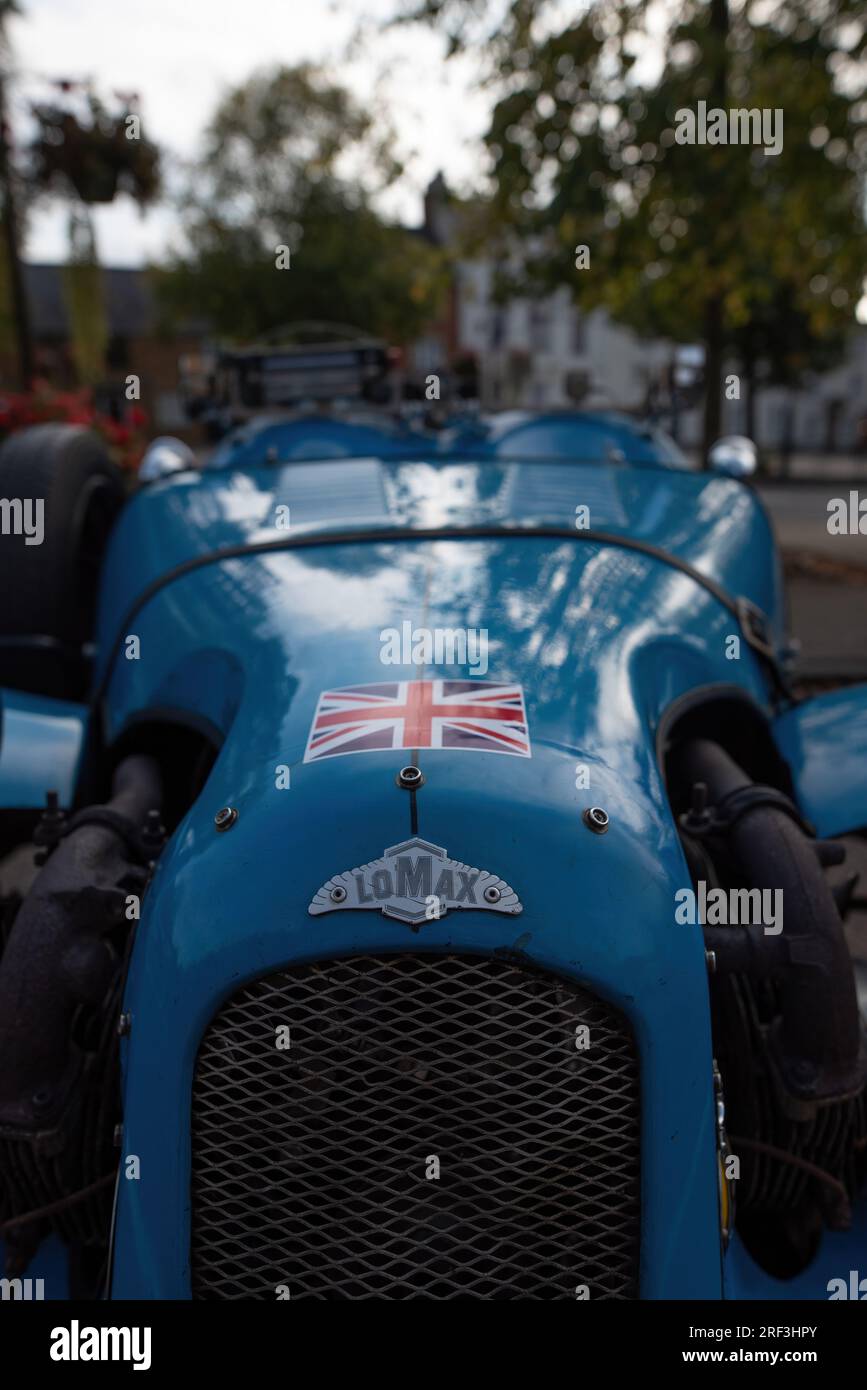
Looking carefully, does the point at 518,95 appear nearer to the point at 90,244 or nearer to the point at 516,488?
the point at 516,488

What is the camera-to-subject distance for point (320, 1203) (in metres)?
1.58

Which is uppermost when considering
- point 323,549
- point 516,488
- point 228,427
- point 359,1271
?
point 228,427

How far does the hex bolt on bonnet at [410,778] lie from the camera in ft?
5.11

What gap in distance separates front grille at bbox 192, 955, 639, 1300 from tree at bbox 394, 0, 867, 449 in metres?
7.30

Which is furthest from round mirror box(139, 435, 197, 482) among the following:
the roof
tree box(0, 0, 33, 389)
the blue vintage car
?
the roof

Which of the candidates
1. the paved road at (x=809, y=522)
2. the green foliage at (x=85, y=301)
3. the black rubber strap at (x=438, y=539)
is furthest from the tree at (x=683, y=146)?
the green foliage at (x=85, y=301)

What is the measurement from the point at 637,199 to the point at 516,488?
21.6 ft

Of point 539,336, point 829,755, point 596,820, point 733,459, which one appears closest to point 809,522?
point 733,459

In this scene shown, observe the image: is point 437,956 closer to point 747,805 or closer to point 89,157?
point 747,805

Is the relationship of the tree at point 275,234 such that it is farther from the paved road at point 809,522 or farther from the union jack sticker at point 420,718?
the union jack sticker at point 420,718

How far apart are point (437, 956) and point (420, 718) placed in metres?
0.37

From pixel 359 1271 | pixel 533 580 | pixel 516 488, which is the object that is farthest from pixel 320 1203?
pixel 516 488

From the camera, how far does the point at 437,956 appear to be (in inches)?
58.9

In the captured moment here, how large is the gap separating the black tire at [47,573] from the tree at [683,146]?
5.47 meters
